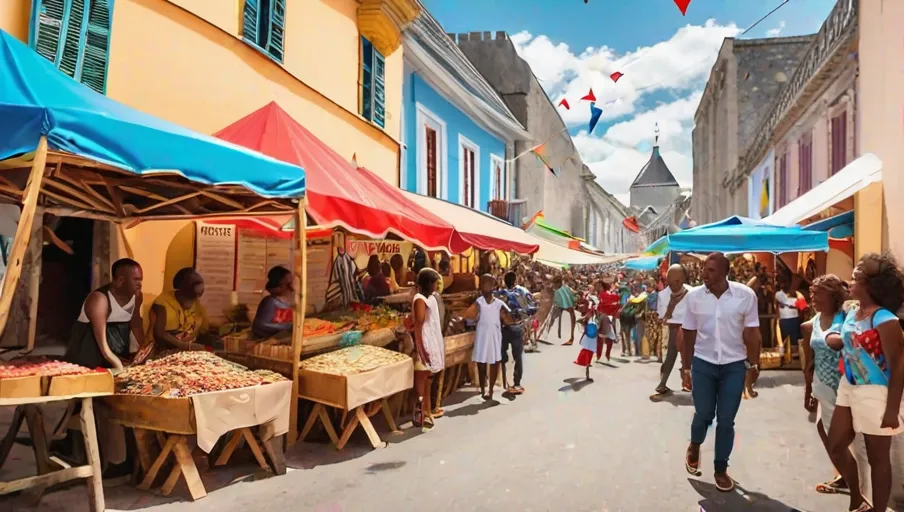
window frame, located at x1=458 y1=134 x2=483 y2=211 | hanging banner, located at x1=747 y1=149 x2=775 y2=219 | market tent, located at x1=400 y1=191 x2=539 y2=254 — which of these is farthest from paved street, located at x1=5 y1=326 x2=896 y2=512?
hanging banner, located at x1=747 y1=149 x2=775 y2=219

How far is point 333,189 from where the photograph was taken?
6.88 m

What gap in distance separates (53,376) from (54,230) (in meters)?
3.54

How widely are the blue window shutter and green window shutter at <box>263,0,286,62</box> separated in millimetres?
2605

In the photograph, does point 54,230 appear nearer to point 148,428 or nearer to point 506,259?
point 148,428

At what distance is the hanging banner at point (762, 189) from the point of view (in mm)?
21859

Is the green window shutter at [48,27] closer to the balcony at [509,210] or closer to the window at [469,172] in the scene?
the window at [469,172]

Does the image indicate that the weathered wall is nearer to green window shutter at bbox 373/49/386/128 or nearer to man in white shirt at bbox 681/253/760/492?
green window shutter at bbox 373/49/386/128

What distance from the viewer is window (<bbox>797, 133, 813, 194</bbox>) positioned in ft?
53.6

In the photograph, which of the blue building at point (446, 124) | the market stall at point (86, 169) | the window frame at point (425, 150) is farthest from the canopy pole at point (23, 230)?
the window frame at point (425, 150)

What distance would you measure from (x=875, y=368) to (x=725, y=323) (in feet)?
3.94

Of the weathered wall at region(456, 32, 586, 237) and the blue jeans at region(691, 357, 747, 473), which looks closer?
the blue jeans at region(691, 357, 747, 473)

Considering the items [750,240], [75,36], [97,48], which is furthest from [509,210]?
[75,36]

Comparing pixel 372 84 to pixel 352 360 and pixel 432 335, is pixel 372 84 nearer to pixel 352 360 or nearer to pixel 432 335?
pixel 432 335

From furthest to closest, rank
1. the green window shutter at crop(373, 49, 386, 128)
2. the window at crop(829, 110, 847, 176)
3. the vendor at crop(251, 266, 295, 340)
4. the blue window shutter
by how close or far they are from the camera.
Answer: the window at crop(829, 110, 847, 176), the green window shutter at crop(373, 49, 386, 128), the blue window shutter, the vendor at crop(251, 266, 295, 340)
